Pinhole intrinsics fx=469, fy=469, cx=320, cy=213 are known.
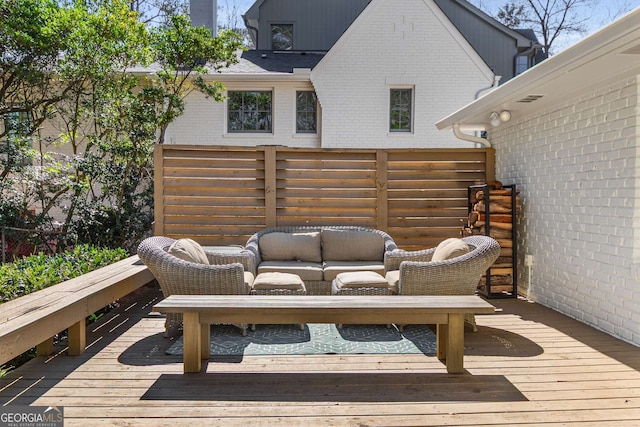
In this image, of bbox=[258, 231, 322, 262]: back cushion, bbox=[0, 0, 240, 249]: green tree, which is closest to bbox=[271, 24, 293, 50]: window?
bbox=[0, 0, 240, 249]: green tree

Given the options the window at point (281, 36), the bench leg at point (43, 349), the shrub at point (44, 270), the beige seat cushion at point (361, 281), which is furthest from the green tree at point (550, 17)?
the bench leg at point (43, 349)

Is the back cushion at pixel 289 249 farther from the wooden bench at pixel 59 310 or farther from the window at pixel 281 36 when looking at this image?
the window at pixel 281 36

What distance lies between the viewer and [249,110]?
1032 centimetres

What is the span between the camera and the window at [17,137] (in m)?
7.49

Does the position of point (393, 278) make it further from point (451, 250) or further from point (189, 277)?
point (189, 277)

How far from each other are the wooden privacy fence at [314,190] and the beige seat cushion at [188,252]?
5.83ft

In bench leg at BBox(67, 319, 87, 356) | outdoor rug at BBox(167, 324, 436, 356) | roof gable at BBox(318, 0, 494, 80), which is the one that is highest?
roof gable at BBox(318, 0, 494, 80)

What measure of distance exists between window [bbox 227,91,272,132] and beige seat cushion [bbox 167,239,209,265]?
6114 mm

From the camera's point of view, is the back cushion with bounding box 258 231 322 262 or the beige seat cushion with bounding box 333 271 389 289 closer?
the beige seat cushion with bounding box 333 271 389 289

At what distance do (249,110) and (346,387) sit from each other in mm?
8249

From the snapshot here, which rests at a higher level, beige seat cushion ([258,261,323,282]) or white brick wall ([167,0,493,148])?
white brick wall ([167,0,493,148])

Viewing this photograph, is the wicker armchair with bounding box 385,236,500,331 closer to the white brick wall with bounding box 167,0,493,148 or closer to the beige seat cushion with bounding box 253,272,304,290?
the beige seat cushion with bounding box 253,272,304,290

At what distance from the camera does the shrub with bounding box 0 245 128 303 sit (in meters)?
3.84

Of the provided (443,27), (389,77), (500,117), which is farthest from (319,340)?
(443,27)
